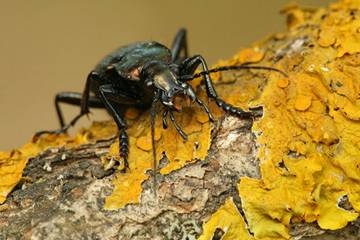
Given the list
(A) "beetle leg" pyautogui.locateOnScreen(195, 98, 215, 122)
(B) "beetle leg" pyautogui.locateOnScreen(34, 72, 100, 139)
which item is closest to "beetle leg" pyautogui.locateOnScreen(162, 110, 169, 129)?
(A) "beetle leg" pyautogui.locateOnScreen(195, 98, 215, 122)

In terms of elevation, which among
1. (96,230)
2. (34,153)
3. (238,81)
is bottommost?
(96,230)

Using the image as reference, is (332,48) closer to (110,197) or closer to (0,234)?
(110,197)

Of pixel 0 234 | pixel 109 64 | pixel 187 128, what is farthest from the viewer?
pixel 109 64

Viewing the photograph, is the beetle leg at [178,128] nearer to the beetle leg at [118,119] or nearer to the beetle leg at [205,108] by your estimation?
the beetle leg at [205,108]

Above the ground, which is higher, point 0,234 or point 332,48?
point 332,48

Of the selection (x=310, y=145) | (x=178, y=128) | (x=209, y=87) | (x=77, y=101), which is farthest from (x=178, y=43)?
(x=310, y=145)

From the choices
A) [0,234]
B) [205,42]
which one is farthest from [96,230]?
[205,42]

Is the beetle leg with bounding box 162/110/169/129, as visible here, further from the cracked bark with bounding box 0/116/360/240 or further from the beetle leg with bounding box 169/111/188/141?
the cracked bark with bounding box 0/116/360/240
